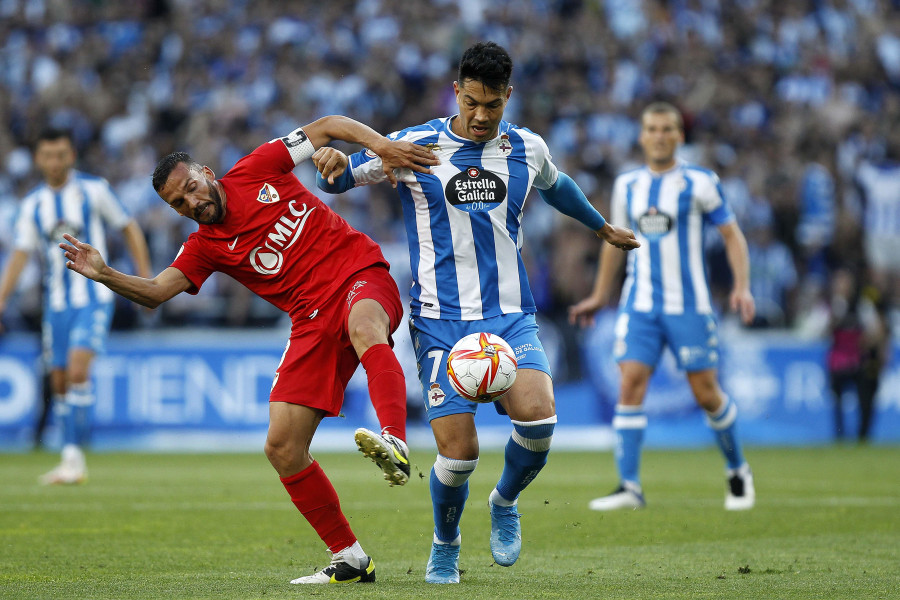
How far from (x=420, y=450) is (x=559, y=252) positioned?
322 centimetres

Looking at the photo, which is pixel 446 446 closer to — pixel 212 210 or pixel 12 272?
pixel 212 210

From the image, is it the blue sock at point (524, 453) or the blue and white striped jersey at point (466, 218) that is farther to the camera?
the blue and white striped jersey at point (466, 218)

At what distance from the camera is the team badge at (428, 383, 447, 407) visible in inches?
207

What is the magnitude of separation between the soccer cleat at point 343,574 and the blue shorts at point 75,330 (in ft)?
18.5

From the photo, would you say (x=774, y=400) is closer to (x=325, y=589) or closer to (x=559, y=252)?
(x=559, y=252)

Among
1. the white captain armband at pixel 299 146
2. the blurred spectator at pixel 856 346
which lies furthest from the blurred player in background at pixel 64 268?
the blurred spectator at pixel 856 346

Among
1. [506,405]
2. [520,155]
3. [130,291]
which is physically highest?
[520,155]

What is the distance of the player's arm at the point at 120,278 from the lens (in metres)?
5.26

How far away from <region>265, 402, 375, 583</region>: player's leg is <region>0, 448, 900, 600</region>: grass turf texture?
0.21 metres

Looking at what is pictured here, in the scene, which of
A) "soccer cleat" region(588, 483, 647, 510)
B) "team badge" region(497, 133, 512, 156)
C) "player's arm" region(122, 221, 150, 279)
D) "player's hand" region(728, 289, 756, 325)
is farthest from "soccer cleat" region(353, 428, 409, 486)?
"player's arm" region(122, 221, 150, 279)

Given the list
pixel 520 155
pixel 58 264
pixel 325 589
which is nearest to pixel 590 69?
pixel 58 264

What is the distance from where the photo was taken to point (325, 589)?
4926 mm

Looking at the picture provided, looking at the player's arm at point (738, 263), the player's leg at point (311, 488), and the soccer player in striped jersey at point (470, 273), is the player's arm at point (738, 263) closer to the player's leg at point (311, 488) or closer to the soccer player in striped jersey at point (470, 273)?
the soccer player in striped jersey at point (470, 273)

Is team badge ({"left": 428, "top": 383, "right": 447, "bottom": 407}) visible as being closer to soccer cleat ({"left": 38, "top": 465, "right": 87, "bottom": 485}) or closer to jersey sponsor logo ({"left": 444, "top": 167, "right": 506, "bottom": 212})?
jersey sponsor logo ({"left": 444, "top": 167, "right": 506, "bottom": 212})
